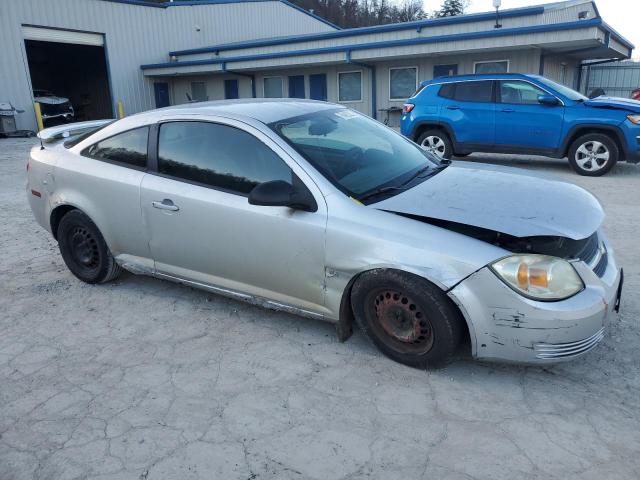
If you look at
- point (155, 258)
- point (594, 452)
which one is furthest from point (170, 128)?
point (594, 452)

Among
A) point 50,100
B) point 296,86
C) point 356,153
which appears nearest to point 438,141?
point 356,153

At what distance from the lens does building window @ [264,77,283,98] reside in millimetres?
21422

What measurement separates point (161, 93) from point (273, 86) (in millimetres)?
6643

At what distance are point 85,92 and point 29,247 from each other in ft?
83.1

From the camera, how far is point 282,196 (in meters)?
3.00

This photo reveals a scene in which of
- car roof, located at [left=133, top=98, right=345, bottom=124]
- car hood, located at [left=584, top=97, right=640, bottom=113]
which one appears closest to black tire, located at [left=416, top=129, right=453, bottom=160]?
car hood, located at [left=584, top=97, right=640, bottom=113]

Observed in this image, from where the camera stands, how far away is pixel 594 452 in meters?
2.34

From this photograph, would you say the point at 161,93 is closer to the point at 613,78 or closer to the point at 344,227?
the point at 613,78

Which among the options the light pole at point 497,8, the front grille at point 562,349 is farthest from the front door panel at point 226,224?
the light pole at point 497,8

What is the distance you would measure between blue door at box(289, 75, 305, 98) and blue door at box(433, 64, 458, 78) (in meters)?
5.67

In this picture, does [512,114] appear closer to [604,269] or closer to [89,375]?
[604,269]

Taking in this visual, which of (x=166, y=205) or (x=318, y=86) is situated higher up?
(x=318, y=86)

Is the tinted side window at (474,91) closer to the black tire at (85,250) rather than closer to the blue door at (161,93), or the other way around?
the black tire at (85,250)

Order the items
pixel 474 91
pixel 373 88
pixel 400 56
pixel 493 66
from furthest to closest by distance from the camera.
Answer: pixel 373 88 < pixel 400 56 < pixel 493 66 < pixel 474 91
